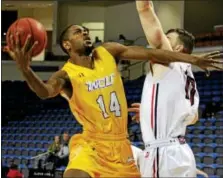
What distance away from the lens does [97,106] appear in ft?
11.2

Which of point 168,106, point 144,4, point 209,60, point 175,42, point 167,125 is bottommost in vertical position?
point 167,125

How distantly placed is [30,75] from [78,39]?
71 centimetres

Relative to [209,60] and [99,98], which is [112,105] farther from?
[209,60]

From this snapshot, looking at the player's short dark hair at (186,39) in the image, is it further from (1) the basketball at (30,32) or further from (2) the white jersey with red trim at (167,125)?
(1) the basketball at (30,32)

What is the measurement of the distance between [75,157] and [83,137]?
0.55 feet

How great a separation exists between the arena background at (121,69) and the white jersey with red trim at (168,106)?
6.02 metres

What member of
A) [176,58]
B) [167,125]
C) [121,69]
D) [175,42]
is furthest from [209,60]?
[121,69]

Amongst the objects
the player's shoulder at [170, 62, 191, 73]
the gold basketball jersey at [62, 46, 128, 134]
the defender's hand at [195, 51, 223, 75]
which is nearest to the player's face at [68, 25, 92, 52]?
the gold basketball jersey at [62, 46, 128, 134]

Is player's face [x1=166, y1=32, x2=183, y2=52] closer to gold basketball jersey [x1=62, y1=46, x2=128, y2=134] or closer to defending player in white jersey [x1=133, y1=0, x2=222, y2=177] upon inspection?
defending player in white jersey [x1=133, y1=0, x2=222, y2=177]

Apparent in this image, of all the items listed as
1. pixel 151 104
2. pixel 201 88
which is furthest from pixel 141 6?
pixel 201 88

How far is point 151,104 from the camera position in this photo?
2.94 meters

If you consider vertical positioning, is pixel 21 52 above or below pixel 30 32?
below

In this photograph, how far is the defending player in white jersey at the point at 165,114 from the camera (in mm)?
2857

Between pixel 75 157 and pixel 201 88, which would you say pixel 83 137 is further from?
pixel 201 88
